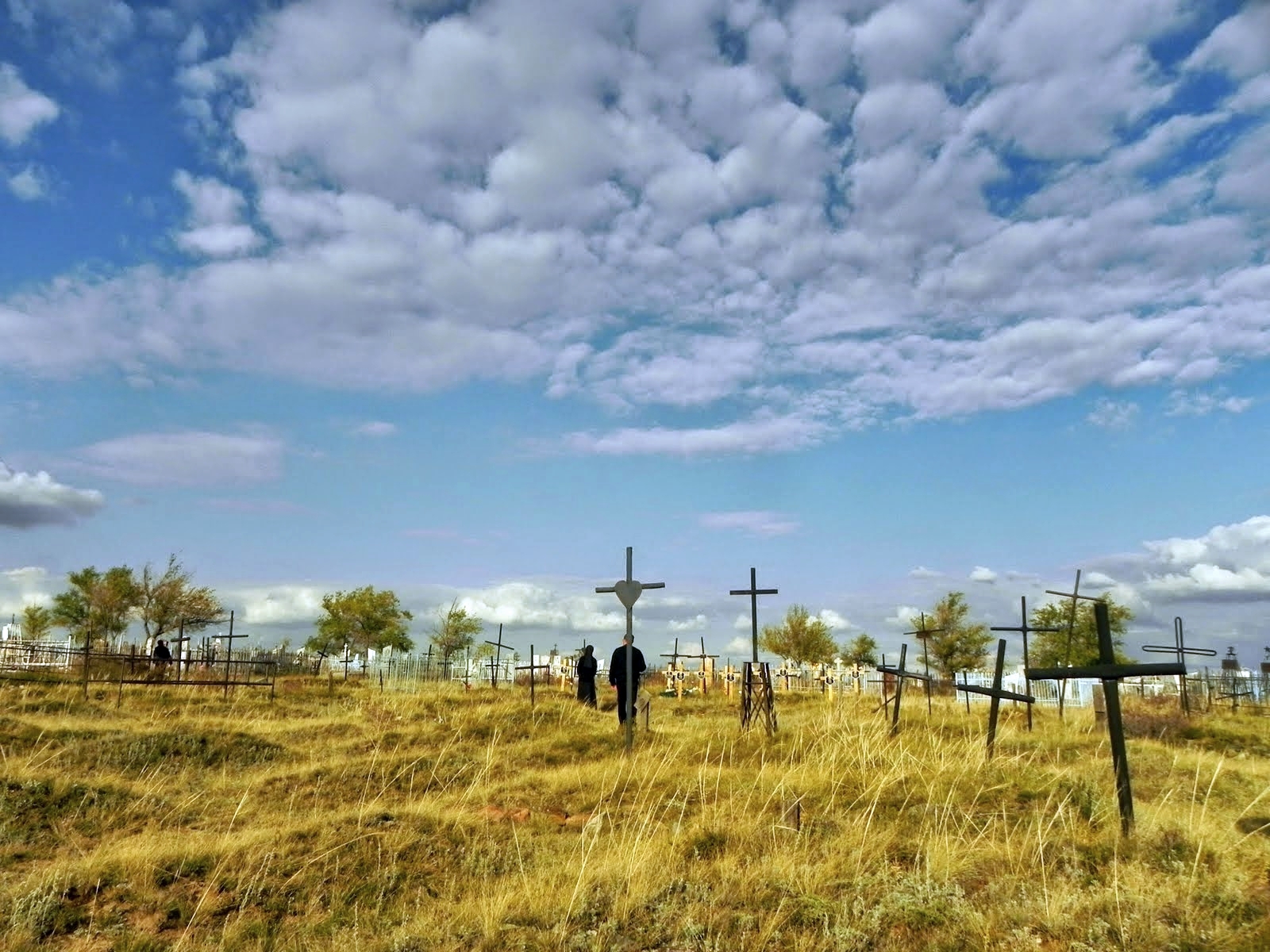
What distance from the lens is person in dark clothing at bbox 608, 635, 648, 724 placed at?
15461 millimetres

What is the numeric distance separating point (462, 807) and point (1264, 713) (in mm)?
30615

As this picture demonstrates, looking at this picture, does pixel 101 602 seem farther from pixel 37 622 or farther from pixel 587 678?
pixel 587 678

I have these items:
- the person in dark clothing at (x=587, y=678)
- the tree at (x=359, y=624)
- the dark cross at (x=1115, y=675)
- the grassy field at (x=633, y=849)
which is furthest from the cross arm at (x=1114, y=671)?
the tree at (x=359, y=624)

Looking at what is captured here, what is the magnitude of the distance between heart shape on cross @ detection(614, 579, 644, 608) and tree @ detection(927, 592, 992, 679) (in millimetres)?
40834

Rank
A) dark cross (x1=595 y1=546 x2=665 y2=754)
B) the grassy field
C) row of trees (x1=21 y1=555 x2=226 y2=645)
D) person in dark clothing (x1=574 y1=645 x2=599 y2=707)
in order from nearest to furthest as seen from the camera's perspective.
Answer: the grassy field, dark cross (x1=595 y1=546 x2=665 y2=754), person in dark clothing (x1=574 y1=645 x2=599 y2=707), row of trees (x1=21 y1=555 x2=226 y2=645)

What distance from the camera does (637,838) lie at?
6973 mm

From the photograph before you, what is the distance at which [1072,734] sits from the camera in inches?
641

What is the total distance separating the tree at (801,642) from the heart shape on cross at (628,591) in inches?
1830

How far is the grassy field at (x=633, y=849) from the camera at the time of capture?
545cm

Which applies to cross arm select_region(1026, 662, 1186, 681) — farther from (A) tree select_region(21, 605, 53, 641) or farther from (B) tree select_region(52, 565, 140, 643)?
(A) tree select_region(21, 605, 53, 641)

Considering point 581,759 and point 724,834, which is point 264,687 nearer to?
point 581,759

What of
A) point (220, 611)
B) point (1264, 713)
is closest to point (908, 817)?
point (1264, 713)

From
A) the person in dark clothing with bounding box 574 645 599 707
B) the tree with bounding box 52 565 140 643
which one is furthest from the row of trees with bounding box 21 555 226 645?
the person in dark clothing with bounding box 574 645 599 707

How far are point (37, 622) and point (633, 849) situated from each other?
6644 centimetres
